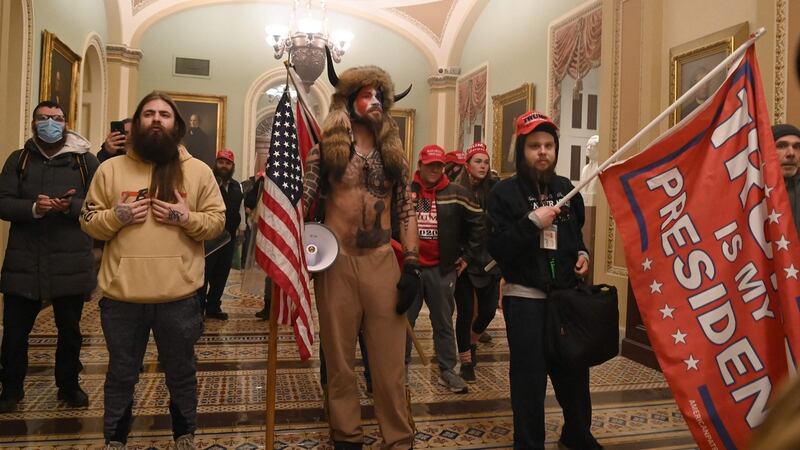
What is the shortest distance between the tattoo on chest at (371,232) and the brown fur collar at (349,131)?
19 centimetres

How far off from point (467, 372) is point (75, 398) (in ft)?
9.06

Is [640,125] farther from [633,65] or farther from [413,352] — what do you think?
[413,352]

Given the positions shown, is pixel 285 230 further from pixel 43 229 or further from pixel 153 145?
pixel 43 229

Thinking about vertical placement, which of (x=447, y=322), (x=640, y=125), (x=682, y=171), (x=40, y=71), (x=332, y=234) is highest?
(x=40, y=71)

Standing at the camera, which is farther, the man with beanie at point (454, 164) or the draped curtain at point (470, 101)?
the draped curtain at point (470, 101)

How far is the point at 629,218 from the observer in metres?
2.72

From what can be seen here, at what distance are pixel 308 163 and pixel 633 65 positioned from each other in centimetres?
439

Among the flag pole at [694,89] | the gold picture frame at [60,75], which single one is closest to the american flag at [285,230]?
the flag pole at [694,89]

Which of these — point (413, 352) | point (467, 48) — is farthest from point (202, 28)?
point (413, 352)

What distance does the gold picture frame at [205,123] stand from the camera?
12.2 m

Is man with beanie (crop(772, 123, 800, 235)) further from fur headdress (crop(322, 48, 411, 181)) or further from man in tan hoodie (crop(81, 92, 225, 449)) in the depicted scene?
man in tan hoodie (crop(81, 92, 225, 449))

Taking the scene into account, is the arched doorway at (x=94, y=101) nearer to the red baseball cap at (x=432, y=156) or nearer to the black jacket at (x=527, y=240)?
Answer: the red baseball cap at (x=432, y=156)

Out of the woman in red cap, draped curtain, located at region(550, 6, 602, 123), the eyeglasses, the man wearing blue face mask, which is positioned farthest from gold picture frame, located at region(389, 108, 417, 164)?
the eyeglasses

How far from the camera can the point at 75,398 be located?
3797 mm
